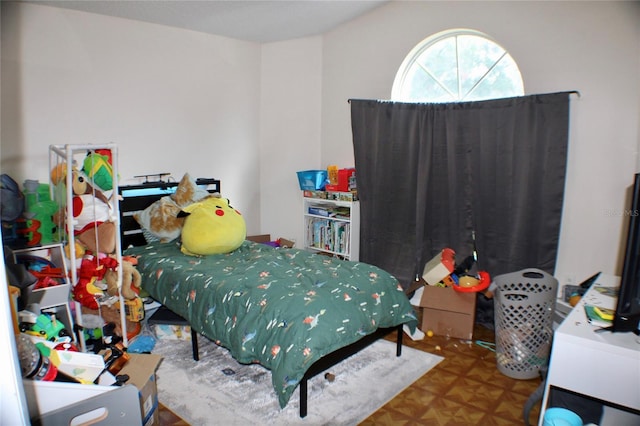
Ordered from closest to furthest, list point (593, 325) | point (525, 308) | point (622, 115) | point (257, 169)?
point (593, 325)
point (525, 308)
point (622, 115)
point (257, 169)

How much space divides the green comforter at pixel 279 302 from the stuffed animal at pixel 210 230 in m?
0.08

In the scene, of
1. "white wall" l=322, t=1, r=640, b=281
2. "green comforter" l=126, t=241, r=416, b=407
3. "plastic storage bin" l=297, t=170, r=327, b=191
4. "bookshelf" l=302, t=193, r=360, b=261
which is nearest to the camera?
"green comforter" l=126, t=241, r=416, b=407

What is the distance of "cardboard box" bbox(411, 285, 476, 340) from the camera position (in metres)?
3.14

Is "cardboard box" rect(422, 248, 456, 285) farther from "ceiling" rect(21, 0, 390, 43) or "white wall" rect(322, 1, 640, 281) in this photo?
"ceiling" rect(21, 0, 390, 43)

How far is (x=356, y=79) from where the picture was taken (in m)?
4.25

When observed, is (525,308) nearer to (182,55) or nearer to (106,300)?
(106,300)

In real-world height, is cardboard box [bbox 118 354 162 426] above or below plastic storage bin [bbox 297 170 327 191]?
below

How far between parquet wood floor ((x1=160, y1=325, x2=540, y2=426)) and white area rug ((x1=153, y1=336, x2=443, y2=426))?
7 cm

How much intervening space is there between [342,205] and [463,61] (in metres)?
1.67

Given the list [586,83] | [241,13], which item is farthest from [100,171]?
[586,83]

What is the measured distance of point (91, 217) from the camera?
2.64 meters

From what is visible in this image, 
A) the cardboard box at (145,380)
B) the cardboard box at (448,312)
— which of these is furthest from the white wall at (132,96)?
the cardboard box at (448,312)

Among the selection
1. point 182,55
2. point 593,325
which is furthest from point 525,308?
point 182,55

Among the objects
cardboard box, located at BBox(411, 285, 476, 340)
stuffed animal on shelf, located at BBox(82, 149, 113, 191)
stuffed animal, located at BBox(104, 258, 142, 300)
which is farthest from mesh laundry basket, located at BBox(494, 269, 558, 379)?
stuffed animal on shelf, located at BBox(82, 149, 113, 191)
